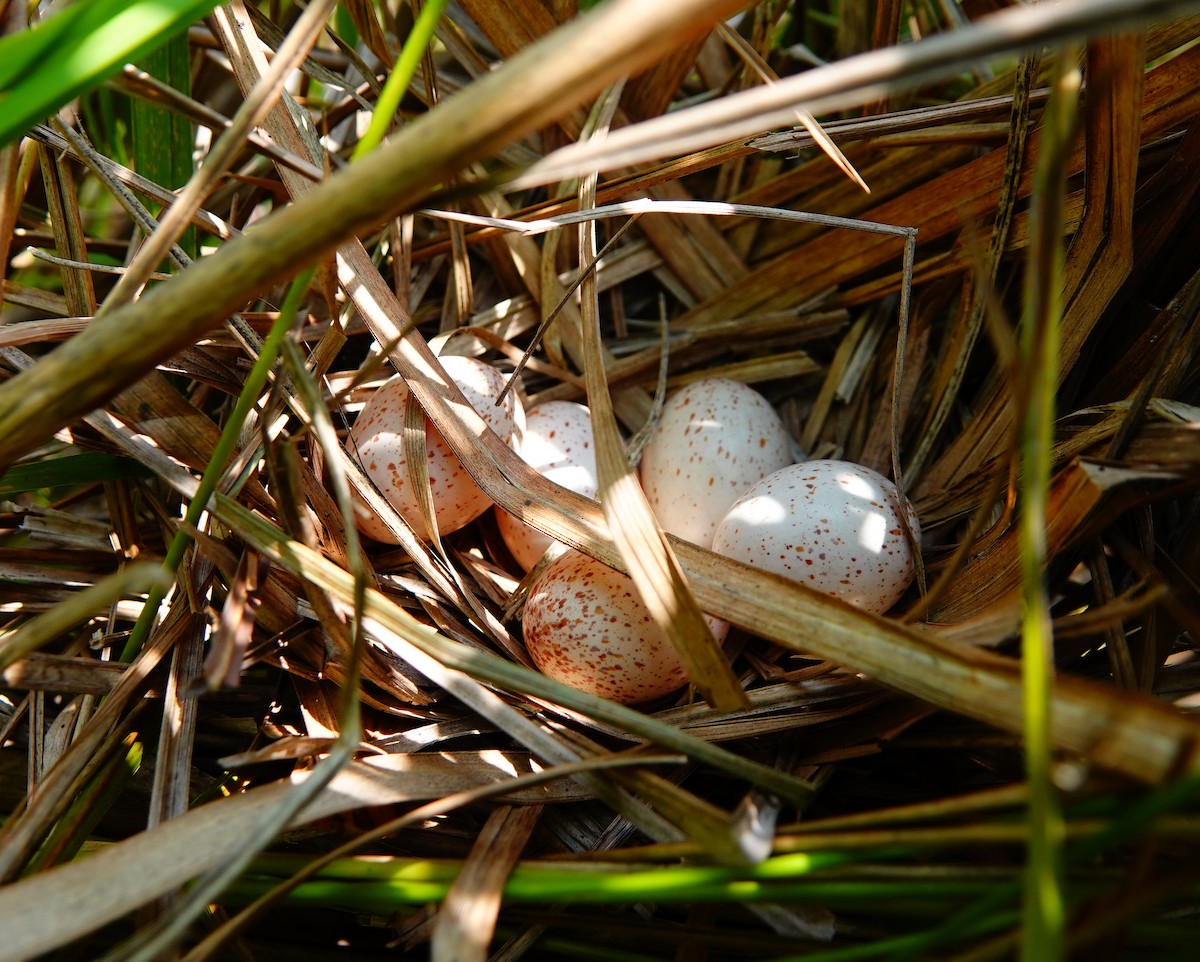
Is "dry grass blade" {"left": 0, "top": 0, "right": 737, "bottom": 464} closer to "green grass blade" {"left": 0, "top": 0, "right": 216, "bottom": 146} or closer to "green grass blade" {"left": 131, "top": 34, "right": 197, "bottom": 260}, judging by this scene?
"green grass blade" {"left": 0, "top": 0, "right": 216, "bottom": 146}

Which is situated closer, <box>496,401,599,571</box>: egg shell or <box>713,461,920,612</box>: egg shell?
<box>713,461,920,612</box>: egg shell

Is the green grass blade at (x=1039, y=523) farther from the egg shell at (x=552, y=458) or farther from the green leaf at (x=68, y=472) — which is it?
the green leaf at (x=68, y=472)

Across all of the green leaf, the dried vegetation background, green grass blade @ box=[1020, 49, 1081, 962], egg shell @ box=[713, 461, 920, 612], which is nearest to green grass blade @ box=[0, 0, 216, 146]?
the dried vegetation background

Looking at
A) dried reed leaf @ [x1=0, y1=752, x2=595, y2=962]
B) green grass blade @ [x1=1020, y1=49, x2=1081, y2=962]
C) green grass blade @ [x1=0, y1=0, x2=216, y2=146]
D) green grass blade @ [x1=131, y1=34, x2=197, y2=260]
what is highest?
green grass blade @ [x1=131, y1=34, x2=197, y2=260]

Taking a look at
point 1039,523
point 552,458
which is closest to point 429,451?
point 552,458

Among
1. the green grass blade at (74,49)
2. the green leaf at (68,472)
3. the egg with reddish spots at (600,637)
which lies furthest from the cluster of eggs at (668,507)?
the green grass blade at (74,49)

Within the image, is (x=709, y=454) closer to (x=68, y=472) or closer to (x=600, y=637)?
(x=600, y=637)

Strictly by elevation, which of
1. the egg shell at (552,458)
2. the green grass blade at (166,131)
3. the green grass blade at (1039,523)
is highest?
the green grass blade at (166,131)
